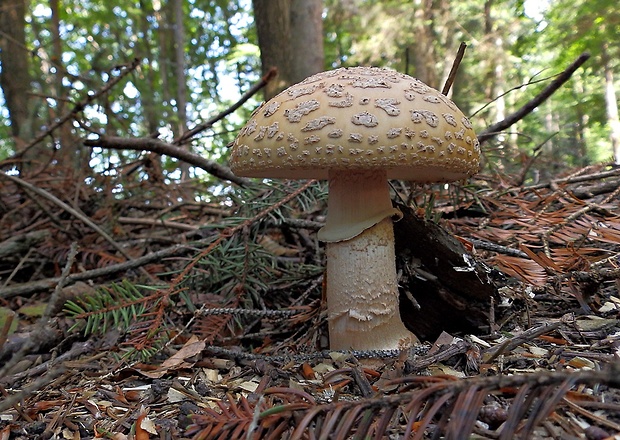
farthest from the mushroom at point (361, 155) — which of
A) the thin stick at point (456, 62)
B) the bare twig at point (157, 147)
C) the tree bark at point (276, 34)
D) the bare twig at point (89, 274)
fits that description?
the tree bark at point (276, 34)

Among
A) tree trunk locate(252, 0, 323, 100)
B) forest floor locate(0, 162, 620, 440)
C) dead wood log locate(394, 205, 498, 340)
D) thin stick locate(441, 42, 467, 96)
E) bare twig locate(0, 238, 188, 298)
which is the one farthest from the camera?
tree trunk locate(252, 0, 323, 100)

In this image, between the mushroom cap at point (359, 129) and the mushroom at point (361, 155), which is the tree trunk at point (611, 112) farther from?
the mushroom cap at point (359, 129)

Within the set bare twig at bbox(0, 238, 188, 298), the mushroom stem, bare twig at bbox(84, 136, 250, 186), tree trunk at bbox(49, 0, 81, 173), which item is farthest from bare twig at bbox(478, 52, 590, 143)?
tree trunk at bbox(49, 0, 81, 173)

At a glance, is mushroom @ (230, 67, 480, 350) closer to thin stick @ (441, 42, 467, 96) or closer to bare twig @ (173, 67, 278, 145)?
thin stick @ (441, 42, 467, 96)

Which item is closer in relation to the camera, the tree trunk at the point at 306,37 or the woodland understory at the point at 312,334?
the woodland understory at the point at 312,334

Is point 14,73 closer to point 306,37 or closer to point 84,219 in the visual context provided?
point 306,37

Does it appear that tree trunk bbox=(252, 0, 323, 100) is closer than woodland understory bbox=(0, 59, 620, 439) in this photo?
No

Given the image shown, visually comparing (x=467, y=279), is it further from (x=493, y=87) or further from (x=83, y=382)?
(x=493, y=87)

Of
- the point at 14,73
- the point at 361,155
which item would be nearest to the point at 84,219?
the point at 361,155
